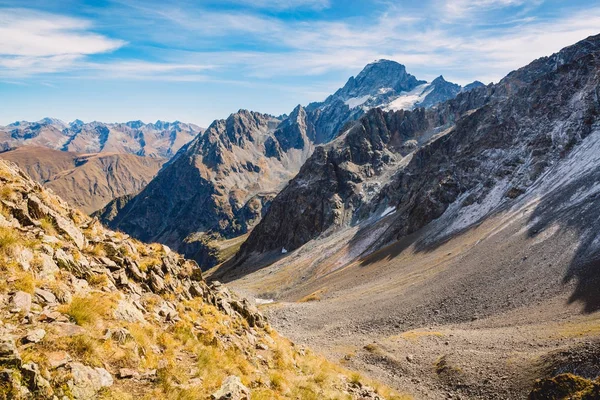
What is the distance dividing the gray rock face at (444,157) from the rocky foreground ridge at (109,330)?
7908cm

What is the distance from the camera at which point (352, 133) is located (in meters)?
183

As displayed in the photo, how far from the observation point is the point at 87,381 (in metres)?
8.54

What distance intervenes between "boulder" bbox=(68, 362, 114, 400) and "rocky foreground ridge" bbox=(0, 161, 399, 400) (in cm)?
3

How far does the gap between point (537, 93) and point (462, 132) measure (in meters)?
23.4

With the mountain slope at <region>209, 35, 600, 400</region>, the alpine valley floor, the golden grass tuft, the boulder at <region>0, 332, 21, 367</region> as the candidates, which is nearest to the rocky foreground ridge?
the boulder at <region>0, 332, 21, 367</region>

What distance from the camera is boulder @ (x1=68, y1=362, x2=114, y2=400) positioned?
322 inches

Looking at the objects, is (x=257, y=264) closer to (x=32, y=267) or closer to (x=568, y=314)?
(x=568, y=314)

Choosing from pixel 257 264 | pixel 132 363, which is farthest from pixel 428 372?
pixel 257 264

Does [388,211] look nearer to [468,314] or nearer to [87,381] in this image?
[468,314]

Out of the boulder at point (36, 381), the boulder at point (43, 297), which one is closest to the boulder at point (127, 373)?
the boulder at point (36, 381)

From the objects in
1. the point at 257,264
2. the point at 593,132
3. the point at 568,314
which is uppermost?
the point at 593,132

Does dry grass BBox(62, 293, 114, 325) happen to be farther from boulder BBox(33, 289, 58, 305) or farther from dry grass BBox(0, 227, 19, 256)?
dry grass BBox(0, 227, 19, 256)

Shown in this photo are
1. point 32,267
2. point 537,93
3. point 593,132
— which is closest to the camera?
point 32,267

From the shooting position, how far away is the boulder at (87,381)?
26.8 feet
